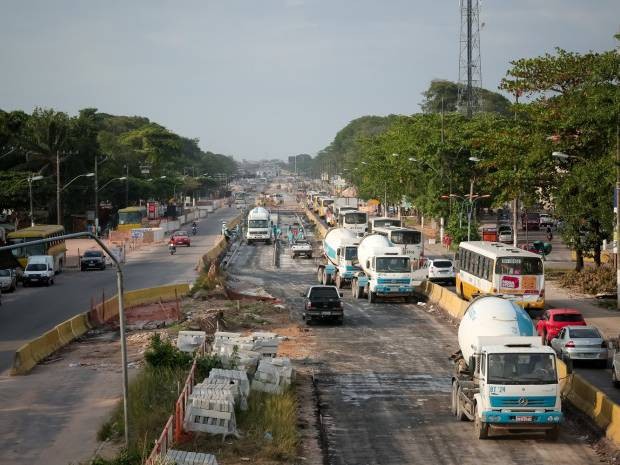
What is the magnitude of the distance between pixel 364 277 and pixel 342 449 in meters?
32.0

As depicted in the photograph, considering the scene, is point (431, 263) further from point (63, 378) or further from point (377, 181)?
point (377, 181)

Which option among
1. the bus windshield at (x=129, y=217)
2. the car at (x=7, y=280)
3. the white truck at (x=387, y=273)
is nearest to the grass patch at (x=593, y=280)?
the white truck at (x=387, y=273)

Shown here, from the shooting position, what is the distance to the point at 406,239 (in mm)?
66875

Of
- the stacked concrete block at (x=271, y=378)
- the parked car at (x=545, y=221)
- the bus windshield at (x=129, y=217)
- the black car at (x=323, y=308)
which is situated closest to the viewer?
the stacked concrete block at (x=271, y=378)

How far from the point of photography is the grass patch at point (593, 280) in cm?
5409

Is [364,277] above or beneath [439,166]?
beneath

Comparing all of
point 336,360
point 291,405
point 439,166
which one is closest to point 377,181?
point 439,166

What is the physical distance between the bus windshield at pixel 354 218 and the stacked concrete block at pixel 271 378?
65947mm

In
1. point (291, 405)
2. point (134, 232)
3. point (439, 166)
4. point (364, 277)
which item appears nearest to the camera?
point (291, 405)

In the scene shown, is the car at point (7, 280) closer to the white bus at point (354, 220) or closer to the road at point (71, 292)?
the road at point (71, 292)

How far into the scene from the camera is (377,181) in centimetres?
11862

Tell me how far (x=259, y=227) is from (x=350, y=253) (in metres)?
43.2

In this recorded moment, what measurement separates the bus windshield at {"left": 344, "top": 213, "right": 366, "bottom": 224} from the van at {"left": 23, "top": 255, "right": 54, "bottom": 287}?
3854 cm

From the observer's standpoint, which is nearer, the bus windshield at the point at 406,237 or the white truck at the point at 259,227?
the bus windshield at the point at 406,237
